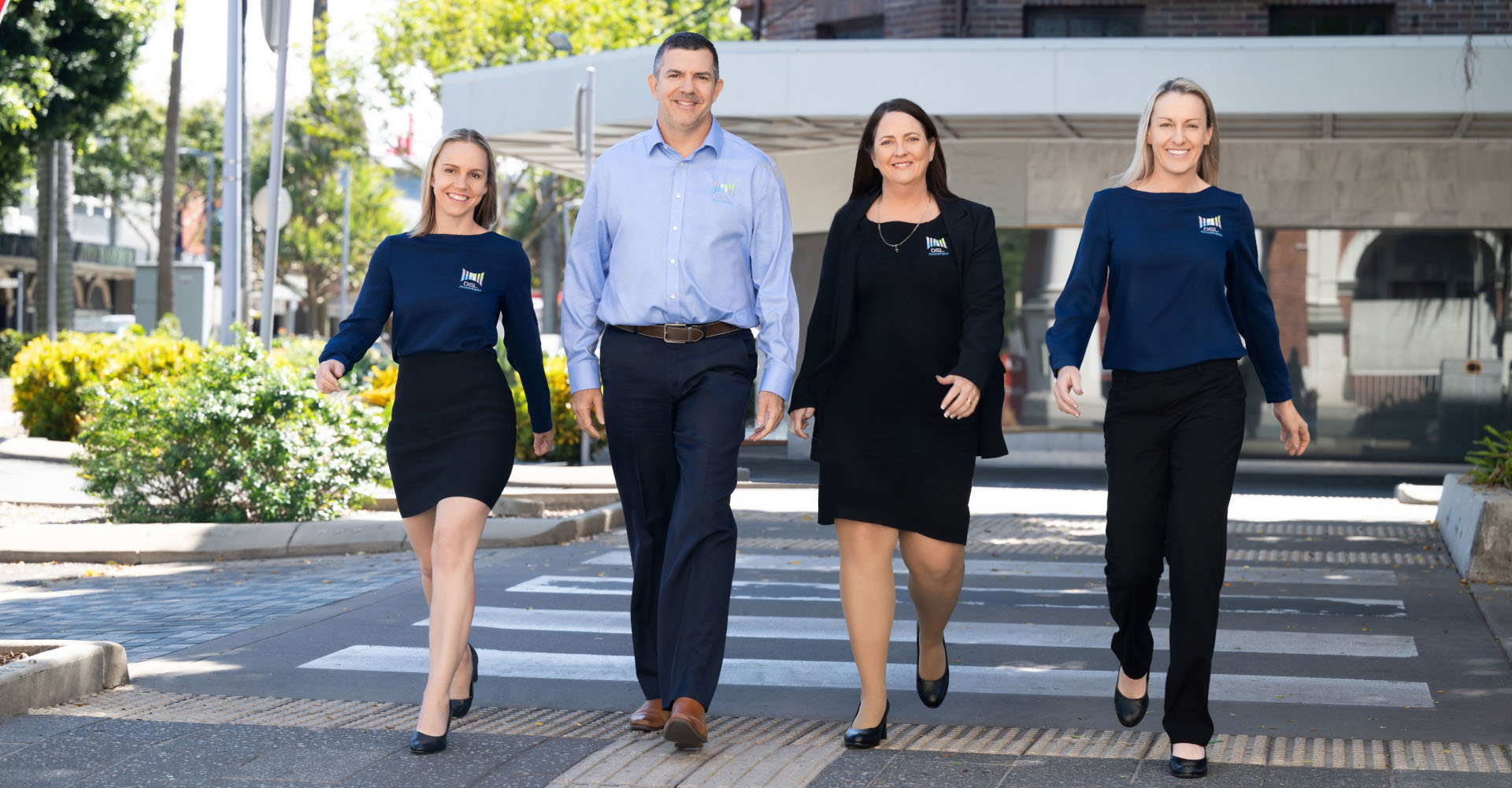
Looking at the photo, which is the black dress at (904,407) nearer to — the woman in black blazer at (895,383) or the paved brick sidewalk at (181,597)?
the woman in black blazer at (895,383)

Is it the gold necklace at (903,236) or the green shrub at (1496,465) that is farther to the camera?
the green shrub at (1496,465)

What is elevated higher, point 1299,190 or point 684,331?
point 1299,190

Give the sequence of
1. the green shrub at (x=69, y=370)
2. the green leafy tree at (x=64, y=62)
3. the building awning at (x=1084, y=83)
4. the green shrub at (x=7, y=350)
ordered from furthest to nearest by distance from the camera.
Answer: the green shrub at (x=7, y=350) → the green leafy tree at (x=64, y=62) → the green shrub at (x=69, y=370) → the building awning at (x=1084, y=83)

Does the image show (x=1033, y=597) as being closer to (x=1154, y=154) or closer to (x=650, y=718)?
(x=650, y=718)

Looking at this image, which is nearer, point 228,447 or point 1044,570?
point 1044,570

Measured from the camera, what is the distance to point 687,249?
191 inches

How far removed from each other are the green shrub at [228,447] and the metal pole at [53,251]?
26.4 meters

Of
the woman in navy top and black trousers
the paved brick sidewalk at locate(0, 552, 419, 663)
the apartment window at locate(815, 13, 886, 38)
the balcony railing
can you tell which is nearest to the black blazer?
the woman in navy top and black trousers

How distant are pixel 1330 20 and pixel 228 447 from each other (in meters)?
14.8

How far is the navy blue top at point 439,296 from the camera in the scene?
4.91 m

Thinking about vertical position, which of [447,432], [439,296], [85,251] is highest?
[85,251]

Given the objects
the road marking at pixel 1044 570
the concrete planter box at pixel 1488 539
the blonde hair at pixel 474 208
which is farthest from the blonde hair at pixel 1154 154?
the concrete planter box at pixel 1488 539

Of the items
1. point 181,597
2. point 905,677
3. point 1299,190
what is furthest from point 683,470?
point 1299,190

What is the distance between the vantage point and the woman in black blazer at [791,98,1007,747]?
15.6ft
